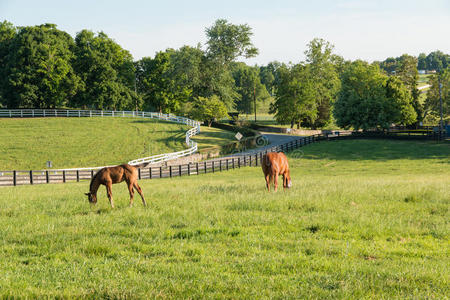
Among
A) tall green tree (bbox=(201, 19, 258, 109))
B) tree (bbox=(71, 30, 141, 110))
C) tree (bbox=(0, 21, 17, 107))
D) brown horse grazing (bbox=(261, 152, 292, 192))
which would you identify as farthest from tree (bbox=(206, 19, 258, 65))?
brown horse grazing (bbox=(261, 152, 292, 192))

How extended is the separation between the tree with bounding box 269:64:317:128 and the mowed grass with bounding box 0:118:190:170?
77.2ft

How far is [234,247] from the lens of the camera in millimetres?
7398

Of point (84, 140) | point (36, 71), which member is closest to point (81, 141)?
point (84, 140)

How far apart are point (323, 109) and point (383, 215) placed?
269ft

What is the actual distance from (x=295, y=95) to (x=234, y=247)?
7557 cm

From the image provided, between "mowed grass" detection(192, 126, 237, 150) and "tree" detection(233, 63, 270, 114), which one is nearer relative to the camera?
"mowed grass" detection(192, 126, 237, 150)

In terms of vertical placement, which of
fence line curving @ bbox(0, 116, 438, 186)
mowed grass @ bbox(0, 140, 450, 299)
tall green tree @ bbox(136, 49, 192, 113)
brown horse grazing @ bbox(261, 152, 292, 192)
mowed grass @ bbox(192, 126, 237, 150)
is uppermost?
tall green tree @ bbox(136, 49, 192, 113)

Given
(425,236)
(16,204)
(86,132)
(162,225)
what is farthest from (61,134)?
(425,236)

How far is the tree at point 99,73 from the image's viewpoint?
72500 millimetres

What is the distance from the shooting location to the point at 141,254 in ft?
23.5

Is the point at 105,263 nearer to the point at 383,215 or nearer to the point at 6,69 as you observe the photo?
the point at 383,215

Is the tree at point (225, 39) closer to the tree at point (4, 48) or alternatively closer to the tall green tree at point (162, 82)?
the tall green tree at point (162, 82)

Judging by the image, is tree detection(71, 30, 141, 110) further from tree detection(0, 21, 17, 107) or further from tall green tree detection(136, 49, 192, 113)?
tree detection(0, 21, 17, 107)

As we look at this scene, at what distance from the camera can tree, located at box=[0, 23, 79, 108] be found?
66562 millimetres
